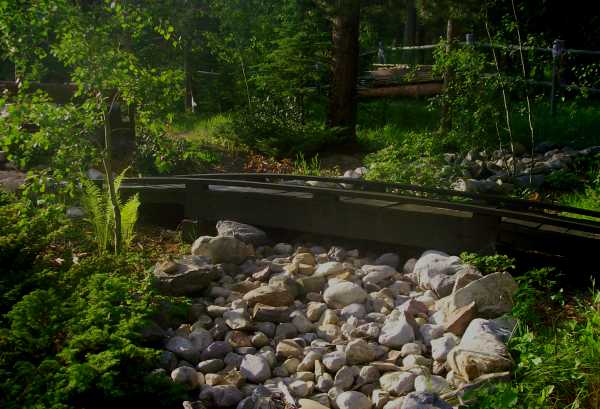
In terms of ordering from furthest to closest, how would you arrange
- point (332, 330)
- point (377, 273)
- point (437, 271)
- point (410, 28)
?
point (410, 28), point (377, 273), point (437, 271), point (332, 330)

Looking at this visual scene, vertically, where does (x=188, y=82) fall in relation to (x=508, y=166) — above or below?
above

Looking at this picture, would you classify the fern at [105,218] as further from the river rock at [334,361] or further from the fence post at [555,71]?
the fence post at [555,71]

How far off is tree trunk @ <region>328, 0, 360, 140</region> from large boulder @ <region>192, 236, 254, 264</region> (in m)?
5.10

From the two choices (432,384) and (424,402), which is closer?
(424,402)

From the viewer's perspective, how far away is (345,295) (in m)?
5.22

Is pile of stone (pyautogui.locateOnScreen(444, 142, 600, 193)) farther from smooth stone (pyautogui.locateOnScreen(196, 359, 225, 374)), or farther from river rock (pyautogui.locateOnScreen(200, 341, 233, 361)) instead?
smooth stone (pyautogui.locateOnScreen(196, 359, 225, 374))

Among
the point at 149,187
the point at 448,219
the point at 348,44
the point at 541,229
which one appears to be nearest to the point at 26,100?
the point at 149,187

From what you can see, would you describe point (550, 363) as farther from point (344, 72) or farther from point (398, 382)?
point (344, 72)

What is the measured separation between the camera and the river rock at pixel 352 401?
3887mm

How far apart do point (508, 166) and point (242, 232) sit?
4230 millimetres

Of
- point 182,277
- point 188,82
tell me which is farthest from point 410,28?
point 182,277

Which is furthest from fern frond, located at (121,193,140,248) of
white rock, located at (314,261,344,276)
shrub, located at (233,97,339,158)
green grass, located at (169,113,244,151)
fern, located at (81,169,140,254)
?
green grass, located at (169,113,244,151)

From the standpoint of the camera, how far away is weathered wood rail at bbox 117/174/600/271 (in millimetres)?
5441

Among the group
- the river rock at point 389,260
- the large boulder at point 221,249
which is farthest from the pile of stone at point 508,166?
the large boulder at point 221,249
